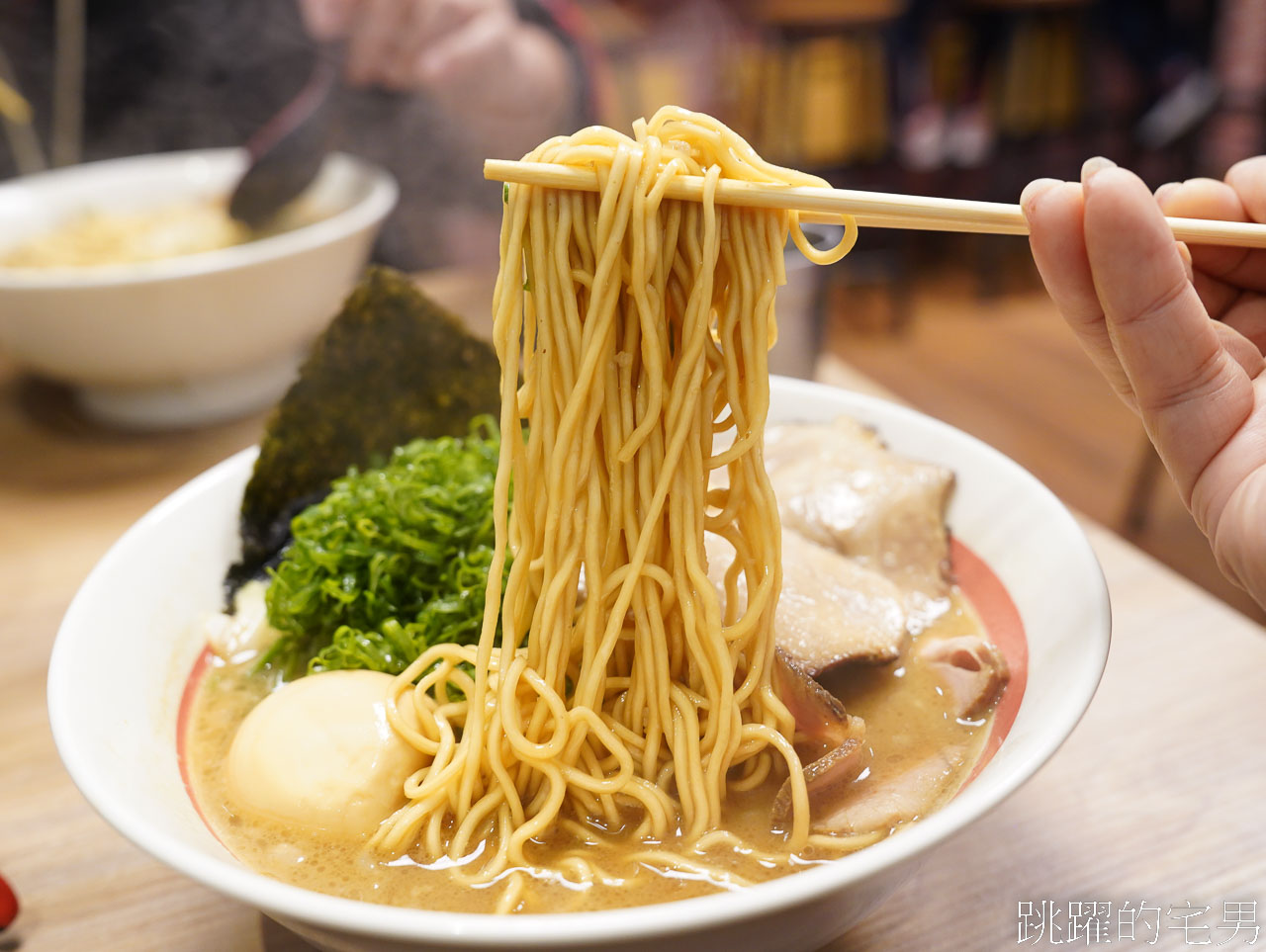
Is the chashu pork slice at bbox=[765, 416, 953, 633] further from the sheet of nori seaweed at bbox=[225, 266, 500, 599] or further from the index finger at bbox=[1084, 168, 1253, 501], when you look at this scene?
the sheet of nori seaweed at bbox=[225, 266, 500, 599]

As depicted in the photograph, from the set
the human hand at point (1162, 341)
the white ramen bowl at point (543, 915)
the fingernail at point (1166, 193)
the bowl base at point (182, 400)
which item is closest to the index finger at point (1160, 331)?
the human hand at point (1162, 341)

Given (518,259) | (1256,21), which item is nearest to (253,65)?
(518,259)

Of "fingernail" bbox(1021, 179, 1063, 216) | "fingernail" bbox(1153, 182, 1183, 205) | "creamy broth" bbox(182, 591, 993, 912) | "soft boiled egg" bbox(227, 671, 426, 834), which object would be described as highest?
"fingernail" bbox(1021, 179, 1063, 216)

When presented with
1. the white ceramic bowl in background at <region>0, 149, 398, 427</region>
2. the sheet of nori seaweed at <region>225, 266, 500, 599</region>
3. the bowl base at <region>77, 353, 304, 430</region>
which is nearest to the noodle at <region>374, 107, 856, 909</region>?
the sheet of nori seaweed at <region>225, 266, 500, 599</region>

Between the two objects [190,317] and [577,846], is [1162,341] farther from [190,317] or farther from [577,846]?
[190,317]

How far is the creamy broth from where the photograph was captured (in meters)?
0.92

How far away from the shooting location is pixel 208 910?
1059mm

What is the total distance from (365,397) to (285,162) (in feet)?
3.15

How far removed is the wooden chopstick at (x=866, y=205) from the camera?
0.89 m

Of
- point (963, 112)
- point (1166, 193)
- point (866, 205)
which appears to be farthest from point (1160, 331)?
point (963, 112)

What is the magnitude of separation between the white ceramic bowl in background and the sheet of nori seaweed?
0.49m

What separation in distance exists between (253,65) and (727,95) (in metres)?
2.31

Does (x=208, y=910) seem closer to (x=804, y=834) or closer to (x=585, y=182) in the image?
(x=804, y=834)

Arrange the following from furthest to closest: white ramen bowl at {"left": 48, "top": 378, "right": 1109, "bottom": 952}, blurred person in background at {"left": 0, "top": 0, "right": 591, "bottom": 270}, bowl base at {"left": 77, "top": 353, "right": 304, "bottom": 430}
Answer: blurred person in background at {"left": 0, "top": 0, "right": 591, "bottom": 270}
bowl base at {"left": 77, "top": 353, "right": 304, "bottom": 430}
white ramen bowl at {"left": 48, "top": 378, "right": 1109, "bottom": 952}
